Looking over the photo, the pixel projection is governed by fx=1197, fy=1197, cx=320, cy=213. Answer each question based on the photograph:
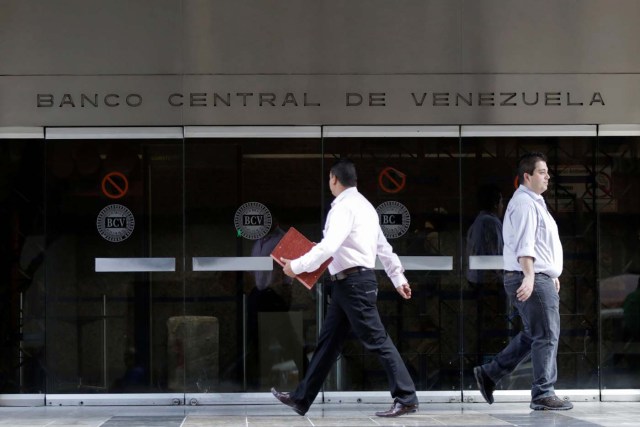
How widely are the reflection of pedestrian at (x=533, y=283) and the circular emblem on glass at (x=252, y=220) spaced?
218 centimetres

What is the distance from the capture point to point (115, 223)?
10.6 m

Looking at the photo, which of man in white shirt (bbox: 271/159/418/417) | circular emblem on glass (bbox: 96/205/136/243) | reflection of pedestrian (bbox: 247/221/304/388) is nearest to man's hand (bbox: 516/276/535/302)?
man in white shirt (bbox: 271/159/418/417)

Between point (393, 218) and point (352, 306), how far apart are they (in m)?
1.84

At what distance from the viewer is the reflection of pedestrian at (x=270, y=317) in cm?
1059

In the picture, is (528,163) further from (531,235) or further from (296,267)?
(296,267)

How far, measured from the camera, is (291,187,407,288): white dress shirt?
884cm

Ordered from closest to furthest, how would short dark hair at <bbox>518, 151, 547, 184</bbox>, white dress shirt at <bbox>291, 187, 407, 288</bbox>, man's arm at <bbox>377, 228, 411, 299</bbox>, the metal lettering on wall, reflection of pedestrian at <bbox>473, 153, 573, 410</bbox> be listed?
1. white dress shirt at <bbox>291, 187, 407, 288</bbox>
2. man's arm at <bbox>377, 228, 411, 299</bbox>
3. reflection of pedestrian at <bbox>473, 153, 573, 410</bbox>
4. short dark hair at <bbox>518, 151, 547, 184</bbox>
5. the metal lettering on wall

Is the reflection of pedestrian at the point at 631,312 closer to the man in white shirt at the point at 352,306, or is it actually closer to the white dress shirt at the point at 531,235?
the white dress shirt at the point at 531,235

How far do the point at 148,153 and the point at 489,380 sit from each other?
3.56 meters

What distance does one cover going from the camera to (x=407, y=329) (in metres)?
10.7

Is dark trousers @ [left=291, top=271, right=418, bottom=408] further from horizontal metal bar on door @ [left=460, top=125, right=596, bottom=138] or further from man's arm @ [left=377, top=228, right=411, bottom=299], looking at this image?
horizontal metal bar on door @ [left=460, top=125, right=596, bottom=138]

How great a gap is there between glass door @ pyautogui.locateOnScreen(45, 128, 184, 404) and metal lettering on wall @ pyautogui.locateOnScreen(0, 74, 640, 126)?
186 mm

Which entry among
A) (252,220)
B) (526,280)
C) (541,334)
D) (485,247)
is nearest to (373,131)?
(252,220)

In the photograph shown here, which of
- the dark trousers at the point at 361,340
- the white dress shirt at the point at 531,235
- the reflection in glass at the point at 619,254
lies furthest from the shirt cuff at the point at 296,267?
the reflection in glass at the point at 619,254
